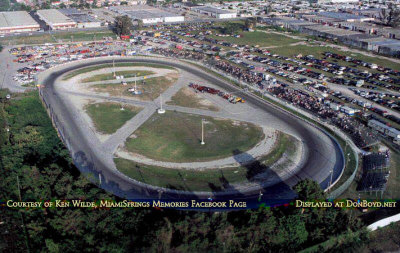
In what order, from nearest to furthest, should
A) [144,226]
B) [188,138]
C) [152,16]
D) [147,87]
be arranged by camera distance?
1. [144,226]
2. [188,138]
3. [147,87]
4. [152,16]

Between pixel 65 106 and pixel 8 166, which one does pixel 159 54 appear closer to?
pixel 65 106

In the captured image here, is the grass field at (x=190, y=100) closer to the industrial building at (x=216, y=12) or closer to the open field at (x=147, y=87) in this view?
the open field at (x=147, y=87)

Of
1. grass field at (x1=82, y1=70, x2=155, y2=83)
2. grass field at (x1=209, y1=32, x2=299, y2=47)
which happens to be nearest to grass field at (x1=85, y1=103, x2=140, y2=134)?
grass field at (x1=82, y1=70, x2=155, y2=83)

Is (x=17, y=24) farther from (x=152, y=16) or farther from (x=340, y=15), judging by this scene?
(x=340, y=15)

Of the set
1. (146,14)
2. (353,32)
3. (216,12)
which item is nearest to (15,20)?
(146,14)

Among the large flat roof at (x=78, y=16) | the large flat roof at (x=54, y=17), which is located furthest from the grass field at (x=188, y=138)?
the large flat roof at (x=78, y=16)

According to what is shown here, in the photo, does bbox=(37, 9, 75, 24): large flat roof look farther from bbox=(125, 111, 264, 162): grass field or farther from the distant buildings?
bbox=(125, 111, 264, 162): grass field
